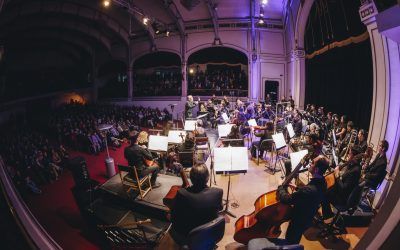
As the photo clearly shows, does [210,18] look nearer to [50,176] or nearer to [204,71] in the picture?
[204,71]

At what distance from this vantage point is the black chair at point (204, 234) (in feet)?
7.90

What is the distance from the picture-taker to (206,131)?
11.9 meters

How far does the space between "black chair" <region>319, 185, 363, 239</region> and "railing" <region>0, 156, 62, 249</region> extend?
398 centimetres

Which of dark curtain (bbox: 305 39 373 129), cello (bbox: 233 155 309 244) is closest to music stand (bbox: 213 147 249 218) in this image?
cello (bbox: 233 155 309 244)

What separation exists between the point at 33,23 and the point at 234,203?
15.7 metres

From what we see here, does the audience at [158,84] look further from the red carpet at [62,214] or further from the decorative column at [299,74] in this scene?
the red carpet at [62,214]

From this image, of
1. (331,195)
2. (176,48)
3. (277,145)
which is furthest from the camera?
(176,48)

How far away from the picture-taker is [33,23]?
14289 millimetres

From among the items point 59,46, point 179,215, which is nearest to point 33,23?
point 59,46

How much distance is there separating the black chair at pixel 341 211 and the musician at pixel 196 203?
2.37m

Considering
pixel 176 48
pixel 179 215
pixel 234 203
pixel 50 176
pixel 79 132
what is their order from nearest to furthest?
pixel 179 215 < pixel 234 203 < pixel 50 176 < pixel 79 132 < pixel 176 48

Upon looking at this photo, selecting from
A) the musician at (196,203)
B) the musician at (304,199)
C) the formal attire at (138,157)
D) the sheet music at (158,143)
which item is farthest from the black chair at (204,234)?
the sheet music at (158,143)

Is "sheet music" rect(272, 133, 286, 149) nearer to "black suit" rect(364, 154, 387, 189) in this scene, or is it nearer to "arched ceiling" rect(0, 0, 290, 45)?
"black suit" rect(364, 154, 387, 189)

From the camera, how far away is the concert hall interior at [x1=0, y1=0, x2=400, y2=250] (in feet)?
10.2
